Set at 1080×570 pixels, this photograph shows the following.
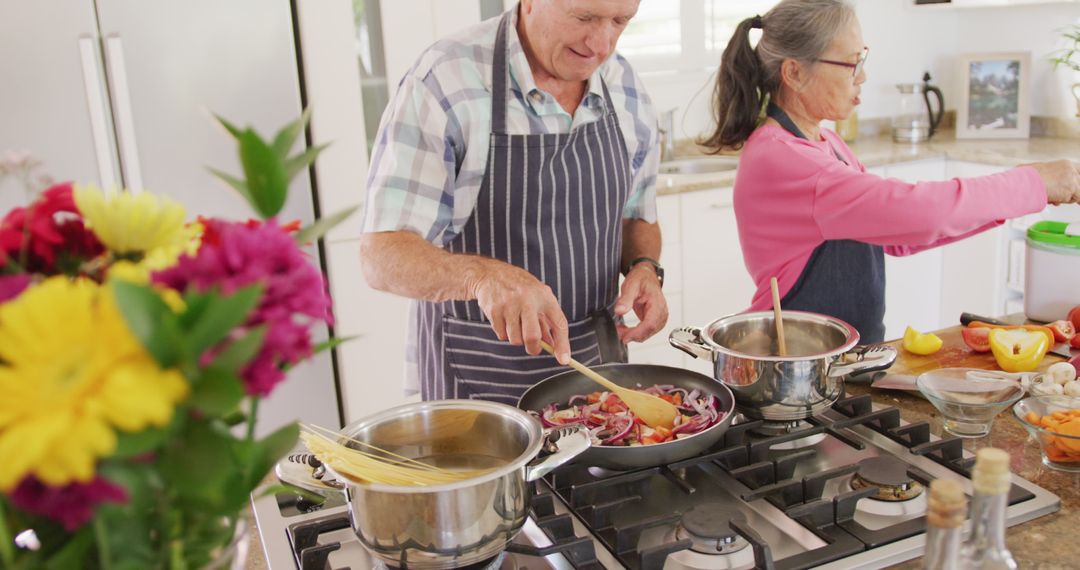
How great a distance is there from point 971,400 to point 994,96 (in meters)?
2.87

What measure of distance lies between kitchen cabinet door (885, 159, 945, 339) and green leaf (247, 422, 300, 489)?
10.4ft

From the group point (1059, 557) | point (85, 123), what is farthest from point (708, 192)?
point (1059, 557)

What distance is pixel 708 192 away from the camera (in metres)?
2.99

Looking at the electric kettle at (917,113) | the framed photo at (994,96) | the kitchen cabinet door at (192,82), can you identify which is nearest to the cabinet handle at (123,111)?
the kitchen cabinet door at (192,82)

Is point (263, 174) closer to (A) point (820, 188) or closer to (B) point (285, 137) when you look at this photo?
(B) point (285, 137)

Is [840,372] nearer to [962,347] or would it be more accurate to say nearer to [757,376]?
[757,376]

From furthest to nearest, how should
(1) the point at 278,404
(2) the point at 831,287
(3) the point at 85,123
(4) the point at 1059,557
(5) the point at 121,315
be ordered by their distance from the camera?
(1) the point at 278,404 → (3) the point at 85,123 → (2) the point at 831,287 → (4) the point at 1059,557 → (5) the point at 121,315

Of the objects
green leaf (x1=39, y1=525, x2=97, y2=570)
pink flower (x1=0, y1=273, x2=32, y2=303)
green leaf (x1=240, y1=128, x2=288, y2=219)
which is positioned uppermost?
green leaf (x1=240, y1=128, x2=288, y2=219)

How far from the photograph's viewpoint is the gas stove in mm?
953

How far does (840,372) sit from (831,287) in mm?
653

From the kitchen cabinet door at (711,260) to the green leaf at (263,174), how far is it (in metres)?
2.48

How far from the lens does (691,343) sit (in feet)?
4.30

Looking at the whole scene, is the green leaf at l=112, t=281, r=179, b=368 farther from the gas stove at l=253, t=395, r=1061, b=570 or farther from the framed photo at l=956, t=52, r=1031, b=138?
the framed photo at l=956, t=52, r=1031, b=138

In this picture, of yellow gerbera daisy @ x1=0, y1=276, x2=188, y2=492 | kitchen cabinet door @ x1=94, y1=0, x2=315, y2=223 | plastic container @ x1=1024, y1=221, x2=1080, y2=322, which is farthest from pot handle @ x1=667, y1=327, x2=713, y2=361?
kitchen cabinet door @ x1=94, y1=0, x2=315, y2=223
